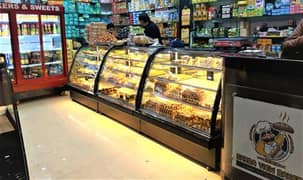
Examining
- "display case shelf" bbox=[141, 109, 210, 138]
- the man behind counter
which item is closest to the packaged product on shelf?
the man behind counter

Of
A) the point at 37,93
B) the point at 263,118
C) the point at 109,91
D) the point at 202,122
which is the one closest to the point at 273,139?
the point at 263,118

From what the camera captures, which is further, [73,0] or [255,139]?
[73,0]

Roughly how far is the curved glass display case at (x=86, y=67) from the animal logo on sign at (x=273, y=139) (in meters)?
3.43

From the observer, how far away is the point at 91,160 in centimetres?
333

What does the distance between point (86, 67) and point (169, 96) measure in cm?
267

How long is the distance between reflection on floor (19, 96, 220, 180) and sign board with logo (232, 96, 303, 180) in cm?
67

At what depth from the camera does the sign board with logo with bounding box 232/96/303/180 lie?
81.1 inches

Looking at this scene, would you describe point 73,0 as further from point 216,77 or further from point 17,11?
point 216,77

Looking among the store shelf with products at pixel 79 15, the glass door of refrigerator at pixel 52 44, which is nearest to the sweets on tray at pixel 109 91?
the glass door of refrigerator at pixel 52 44

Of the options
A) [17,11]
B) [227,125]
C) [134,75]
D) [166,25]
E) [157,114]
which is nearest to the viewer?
[227,125]

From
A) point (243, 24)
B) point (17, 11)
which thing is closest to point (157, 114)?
point (243, 24)

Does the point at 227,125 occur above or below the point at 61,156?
above

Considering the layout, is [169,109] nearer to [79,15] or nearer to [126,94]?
[126,94]

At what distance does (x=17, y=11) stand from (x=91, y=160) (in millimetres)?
3871
